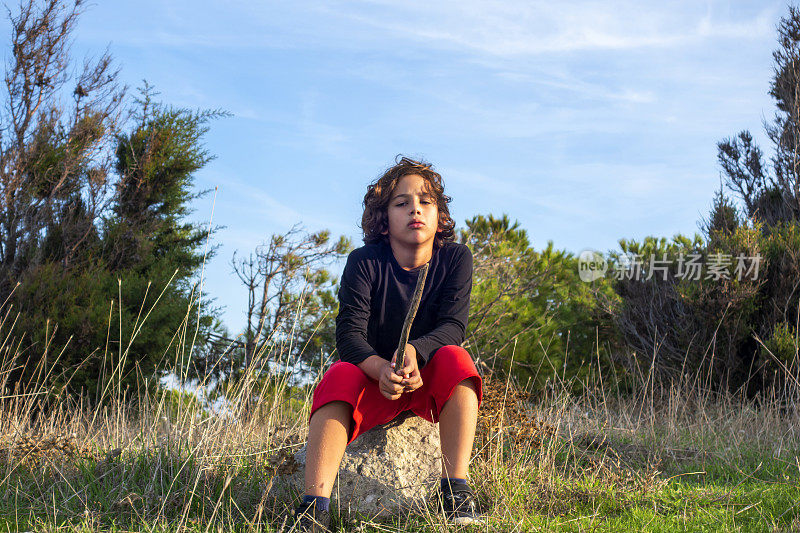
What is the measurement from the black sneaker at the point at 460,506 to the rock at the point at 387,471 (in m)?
0.23

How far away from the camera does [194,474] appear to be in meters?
3.37

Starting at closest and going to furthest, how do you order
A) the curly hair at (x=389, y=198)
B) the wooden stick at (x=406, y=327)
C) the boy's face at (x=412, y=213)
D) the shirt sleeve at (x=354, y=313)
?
the wooden stick at (x=406, y=327), the shirt sleeve at (x=354, y=313), the boy's face at (x=412, y=213), the curly hair at (x=389, y=198)

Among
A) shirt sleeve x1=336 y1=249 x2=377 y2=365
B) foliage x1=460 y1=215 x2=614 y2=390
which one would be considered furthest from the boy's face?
foliage x1=460 y1=215 x2=614 y2=390

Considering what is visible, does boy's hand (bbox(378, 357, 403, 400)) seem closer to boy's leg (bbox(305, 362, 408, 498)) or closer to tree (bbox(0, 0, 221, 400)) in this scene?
boy's leg (bbox(305, 362, 408, 498))

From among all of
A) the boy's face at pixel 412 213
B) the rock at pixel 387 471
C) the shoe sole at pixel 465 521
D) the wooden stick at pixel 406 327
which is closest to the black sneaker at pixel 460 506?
the shoe sole at pixel 465 521

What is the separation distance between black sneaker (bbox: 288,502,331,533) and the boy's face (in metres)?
1.32

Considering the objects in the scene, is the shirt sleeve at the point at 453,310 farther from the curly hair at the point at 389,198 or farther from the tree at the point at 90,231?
the tree at the point at 90,231

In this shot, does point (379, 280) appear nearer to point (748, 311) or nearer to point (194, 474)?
point (194, 474)

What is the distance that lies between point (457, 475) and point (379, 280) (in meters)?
1.00

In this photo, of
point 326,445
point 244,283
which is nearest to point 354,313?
point 326,445

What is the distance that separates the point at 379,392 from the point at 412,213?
0.88 metres

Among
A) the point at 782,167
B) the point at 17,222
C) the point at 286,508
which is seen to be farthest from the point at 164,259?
the point at 782,167

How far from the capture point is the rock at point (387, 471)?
3.01 m

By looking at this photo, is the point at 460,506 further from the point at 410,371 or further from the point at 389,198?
the point at 389,198
